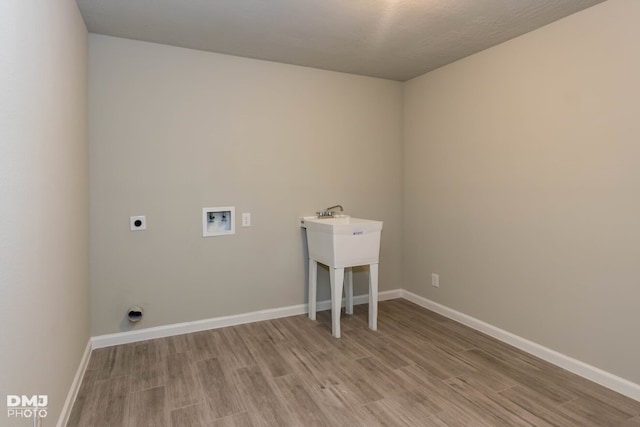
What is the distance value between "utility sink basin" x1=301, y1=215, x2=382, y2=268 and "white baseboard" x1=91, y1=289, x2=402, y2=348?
644 mm

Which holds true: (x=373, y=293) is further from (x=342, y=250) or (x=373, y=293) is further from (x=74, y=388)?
(x=74, y=388)

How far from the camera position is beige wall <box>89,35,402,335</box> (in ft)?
9.25

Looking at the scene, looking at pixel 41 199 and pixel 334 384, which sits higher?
pixel 41 199

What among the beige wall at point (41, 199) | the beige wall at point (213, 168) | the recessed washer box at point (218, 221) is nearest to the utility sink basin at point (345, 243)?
the beige wall at point (213, 168)

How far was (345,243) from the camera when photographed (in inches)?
118

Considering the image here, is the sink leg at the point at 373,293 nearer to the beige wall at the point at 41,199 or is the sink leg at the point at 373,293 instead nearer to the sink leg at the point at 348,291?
the sink leg at the point at 348,291

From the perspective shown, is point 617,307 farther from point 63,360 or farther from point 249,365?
point 63,360

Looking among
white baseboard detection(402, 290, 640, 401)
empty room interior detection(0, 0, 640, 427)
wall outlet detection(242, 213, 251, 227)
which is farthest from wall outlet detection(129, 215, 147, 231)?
white baseboard detection(402, 290, 640, 401)

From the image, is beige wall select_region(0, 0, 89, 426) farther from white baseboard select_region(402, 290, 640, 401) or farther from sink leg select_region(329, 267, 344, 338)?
white baseboard select_region(402, 290, 640, 401)

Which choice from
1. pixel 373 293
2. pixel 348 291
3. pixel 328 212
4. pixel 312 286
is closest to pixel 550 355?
pixel 373 293

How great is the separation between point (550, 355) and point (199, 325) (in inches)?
107

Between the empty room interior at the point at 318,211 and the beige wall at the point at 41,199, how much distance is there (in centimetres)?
2

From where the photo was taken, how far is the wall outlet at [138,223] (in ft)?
9.46

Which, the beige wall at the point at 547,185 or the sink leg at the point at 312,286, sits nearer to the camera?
the beige wall at the point at 547,185
